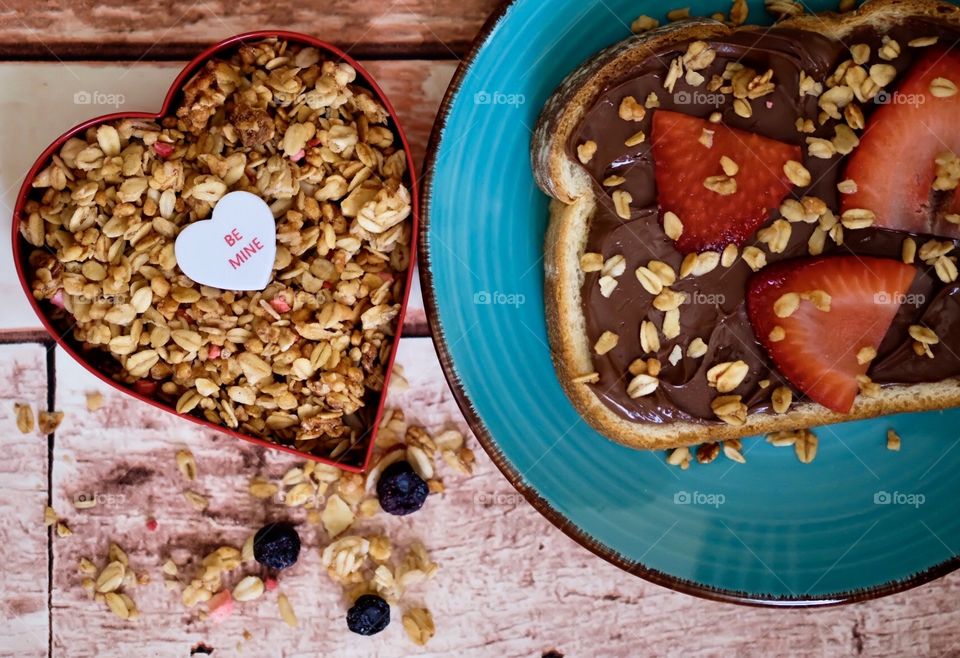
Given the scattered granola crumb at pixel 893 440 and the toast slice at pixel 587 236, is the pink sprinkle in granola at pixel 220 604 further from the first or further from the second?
the scattered granola crumb at pixel 893 440

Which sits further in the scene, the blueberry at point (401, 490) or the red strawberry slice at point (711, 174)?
the blueberry at point (401, 490)

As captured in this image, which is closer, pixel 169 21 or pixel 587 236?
pixel 587 236

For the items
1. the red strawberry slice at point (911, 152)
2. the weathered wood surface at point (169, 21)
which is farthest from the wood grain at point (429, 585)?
the red strawberry slice at point (911, 152)

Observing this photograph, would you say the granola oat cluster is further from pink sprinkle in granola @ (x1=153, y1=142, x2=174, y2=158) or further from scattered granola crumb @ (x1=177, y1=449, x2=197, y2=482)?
scattered granola crumb @ (x1=177, y1=449, x2=197, y2=482)

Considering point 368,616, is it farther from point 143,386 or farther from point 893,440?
point 893,440

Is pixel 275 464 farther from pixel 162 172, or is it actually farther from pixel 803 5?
pixel 803 5

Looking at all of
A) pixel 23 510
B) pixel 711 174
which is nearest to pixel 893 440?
pixel 711 174
